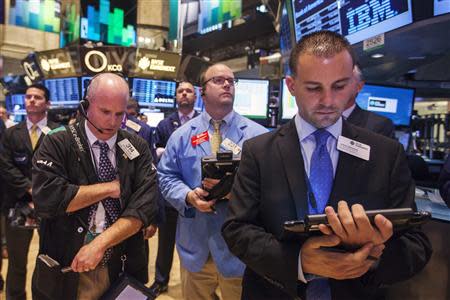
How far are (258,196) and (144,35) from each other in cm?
989

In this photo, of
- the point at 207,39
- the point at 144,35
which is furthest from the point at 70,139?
the point at 207,39

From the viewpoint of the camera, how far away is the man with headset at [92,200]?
1.68 meters

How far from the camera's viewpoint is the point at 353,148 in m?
1.14

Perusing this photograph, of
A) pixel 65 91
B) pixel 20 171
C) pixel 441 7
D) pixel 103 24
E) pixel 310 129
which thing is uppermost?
pixel 103 24

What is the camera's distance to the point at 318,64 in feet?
3.59

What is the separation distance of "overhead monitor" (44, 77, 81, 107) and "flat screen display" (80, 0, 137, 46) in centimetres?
519

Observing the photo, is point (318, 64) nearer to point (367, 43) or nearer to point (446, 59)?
point (367, 43)

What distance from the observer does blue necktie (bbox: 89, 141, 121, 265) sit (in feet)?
5.97

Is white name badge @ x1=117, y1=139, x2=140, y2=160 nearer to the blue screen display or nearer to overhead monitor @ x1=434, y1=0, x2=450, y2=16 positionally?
overhead monitor @ x1=434, y1=0, x2=450, y2=16

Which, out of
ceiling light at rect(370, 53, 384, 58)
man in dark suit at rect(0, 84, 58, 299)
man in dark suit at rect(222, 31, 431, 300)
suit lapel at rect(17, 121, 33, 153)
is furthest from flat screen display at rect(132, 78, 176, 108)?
man in dark suit at rect(222, 31, 431, 300)

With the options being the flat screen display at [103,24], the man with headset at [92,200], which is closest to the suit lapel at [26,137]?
the man with headset at [92,200]

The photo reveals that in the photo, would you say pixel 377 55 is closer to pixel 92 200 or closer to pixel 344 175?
pixel 344 175

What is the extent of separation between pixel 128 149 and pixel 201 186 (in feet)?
1.41

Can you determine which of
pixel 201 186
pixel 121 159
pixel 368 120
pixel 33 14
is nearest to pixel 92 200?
pixel 121 159
